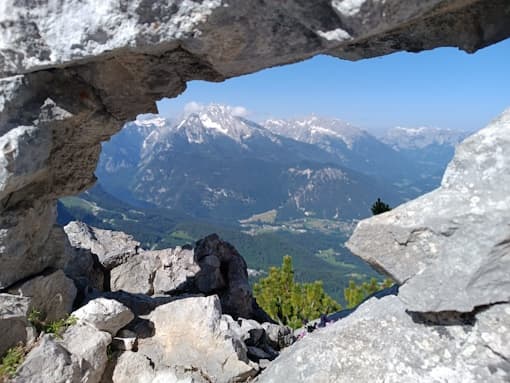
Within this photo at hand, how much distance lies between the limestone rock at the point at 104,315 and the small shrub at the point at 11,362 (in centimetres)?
159

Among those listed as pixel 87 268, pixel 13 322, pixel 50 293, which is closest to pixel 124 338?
pixel 50 293

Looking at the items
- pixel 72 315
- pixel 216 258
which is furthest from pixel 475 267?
pixel 216 258

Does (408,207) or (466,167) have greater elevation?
(466,167)

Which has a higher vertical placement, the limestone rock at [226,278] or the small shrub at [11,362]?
the small shrub at [11,362]

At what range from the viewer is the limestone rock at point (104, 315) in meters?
11.4

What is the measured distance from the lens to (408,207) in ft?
29.4

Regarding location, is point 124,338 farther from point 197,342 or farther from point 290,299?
point 290,299

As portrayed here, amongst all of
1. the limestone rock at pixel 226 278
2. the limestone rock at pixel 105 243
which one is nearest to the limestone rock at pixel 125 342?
the limestone rock at pixel 226 278

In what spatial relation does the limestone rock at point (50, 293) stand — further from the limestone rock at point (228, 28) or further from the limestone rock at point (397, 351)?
the limestone rock at point (397, 351)

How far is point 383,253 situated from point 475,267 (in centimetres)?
163

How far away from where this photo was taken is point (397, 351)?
28.9ft

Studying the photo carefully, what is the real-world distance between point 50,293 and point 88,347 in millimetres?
2210

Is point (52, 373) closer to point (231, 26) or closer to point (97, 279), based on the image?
point (231, 26)

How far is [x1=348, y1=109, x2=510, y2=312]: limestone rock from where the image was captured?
7.88m
